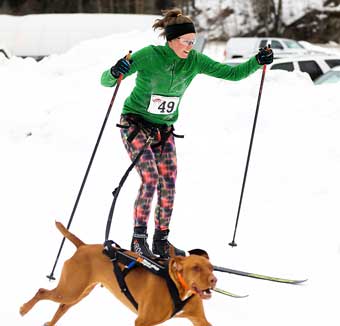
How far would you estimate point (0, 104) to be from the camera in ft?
33.2

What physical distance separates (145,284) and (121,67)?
160 cm

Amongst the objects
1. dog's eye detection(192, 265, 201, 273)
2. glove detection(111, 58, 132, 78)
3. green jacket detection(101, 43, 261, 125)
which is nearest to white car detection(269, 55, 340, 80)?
green jacket detection(101, 43, 261, 125)

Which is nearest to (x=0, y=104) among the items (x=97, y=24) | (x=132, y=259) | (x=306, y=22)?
(x=132, y=259)

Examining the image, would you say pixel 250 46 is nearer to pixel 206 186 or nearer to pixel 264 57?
pixel 206 186

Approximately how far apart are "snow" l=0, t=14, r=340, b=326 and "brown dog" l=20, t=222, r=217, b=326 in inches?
24.2

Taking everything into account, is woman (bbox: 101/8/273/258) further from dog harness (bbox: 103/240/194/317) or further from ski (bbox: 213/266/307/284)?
dog harness (bbox: 103/240/194/317)

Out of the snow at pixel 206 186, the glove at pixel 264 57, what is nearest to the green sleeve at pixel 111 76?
the glove at pixel 264 57

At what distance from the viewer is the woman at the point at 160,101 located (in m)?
4.24

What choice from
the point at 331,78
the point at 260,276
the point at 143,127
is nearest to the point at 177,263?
the point at 260,276

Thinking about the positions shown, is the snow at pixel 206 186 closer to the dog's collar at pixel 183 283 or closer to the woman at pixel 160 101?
the woman at pixel 160 101

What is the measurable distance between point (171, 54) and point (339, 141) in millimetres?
4026

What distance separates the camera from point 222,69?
4.56 m

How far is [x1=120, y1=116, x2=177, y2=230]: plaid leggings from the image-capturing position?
4.33 meters

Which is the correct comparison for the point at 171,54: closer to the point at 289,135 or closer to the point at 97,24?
the point at 289,135
